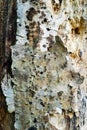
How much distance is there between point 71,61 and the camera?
102cm

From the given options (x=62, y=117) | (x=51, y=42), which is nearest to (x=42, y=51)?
(x=51, y=42)

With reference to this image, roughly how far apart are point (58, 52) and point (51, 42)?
0.09ft

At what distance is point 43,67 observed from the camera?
100cm

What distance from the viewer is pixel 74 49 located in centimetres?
103

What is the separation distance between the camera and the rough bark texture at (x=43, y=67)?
0.99 meters

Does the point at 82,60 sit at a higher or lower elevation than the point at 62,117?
higher

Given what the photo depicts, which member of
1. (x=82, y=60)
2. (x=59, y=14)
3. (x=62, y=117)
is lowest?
(x=62, y=117)

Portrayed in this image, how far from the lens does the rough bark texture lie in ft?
3.24

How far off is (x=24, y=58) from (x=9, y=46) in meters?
0.05

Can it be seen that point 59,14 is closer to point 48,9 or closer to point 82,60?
point 48,9

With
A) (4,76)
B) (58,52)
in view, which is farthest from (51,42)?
(4,76)

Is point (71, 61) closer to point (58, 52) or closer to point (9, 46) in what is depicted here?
point (58, 52)

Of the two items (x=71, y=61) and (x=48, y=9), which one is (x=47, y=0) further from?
(x=71, y=61)

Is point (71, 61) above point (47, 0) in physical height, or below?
below
